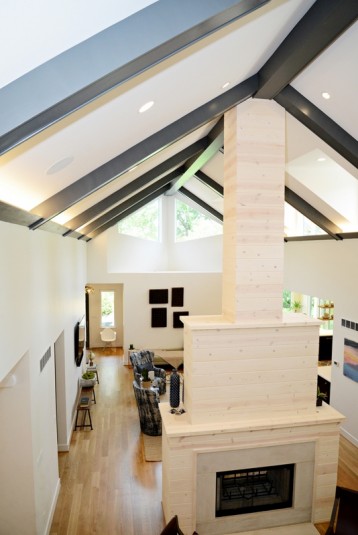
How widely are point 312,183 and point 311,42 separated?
353 centimetres

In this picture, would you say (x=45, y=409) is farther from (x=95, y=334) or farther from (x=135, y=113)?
(x=95, y=334)

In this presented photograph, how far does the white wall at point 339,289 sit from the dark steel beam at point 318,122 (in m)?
2.67

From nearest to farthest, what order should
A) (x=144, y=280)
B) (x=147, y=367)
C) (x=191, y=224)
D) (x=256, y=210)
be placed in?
(x=256, y=210), (x=147, y=367), (x=144, y=280), (x=191, y=224)

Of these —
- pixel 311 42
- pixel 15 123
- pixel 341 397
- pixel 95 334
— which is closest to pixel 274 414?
pixel 341 397

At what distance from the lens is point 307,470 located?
4.52 meters

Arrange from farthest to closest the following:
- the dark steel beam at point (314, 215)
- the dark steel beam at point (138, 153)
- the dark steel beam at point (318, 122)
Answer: the dark steel beam at point (314, 215)
the dark steel beam at point (318, 122)
the dark steel beam at point (138, 153)

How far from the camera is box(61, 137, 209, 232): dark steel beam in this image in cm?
587

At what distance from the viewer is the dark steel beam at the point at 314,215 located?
6.79m

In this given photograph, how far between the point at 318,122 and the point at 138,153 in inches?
84.5

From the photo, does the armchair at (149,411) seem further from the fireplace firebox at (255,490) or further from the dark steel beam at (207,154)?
the dark steel beam at (207,154)

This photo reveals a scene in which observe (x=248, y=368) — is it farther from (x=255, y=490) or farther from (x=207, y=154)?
(x=207, y=154)

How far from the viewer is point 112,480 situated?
5551 mm

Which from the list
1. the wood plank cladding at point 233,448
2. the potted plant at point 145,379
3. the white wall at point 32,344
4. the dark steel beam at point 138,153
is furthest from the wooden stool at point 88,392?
the dark steel beam at point 138,153

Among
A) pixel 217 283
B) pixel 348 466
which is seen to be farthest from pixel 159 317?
pixel 348 466
